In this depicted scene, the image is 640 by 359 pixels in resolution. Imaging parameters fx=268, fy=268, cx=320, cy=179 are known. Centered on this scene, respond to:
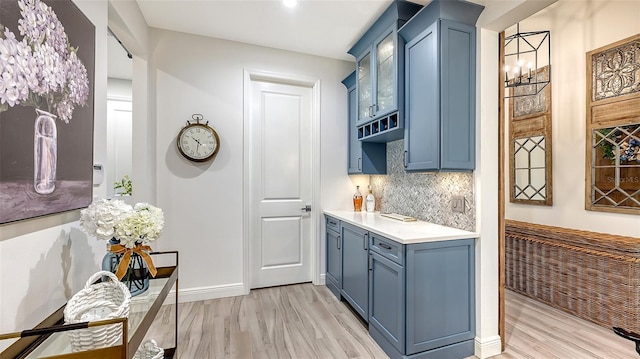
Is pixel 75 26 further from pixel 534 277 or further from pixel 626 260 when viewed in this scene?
pixel 534 277

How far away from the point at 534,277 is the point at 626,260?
2.67ft

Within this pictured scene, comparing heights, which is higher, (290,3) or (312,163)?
(290,3)

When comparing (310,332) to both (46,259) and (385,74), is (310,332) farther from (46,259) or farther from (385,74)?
(385,74)

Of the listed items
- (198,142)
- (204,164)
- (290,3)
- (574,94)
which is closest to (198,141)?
(198,142)

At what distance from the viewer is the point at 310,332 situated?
7.46ft

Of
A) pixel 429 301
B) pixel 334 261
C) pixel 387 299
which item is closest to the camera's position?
pixel 429 301

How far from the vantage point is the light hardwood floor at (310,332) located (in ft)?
6.58

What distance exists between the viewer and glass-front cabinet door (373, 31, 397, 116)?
93.3 inches

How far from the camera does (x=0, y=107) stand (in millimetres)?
803

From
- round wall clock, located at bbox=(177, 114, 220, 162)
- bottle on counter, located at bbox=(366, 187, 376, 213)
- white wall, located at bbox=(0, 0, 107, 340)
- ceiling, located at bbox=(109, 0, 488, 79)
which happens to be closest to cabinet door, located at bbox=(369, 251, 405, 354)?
bottle on counter, located at bbox=(366, 187, 376, 213)

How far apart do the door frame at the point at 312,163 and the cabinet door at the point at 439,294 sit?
1611 mm

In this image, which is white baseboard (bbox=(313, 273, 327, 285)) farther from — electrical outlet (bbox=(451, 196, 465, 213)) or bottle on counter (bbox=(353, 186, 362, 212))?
electrical outlet (bbox=(451, 196, 465, 213))

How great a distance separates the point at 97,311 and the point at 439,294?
1.94 metres

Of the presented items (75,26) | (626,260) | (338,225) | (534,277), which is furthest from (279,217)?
(626,260)
